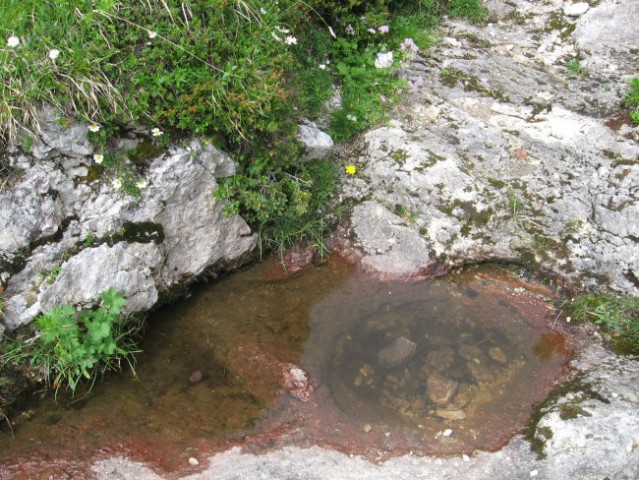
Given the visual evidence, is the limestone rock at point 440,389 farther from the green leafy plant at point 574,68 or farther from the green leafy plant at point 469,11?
the green leafy plant at point 469,11

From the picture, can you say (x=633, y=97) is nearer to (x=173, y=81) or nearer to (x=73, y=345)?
(x=173, y=81)

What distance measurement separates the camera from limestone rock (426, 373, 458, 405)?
13.5 ft

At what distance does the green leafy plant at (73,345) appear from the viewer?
398cm

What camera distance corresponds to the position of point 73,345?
13.2ft

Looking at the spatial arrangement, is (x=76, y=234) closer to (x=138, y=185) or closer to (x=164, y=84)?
(x=138, y=185)

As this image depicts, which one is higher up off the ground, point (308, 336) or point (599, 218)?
point (599, 218)

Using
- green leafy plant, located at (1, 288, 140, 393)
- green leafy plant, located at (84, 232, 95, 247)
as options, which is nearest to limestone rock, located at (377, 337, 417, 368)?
green leafy plant, located at (1, 288, 140, 393)

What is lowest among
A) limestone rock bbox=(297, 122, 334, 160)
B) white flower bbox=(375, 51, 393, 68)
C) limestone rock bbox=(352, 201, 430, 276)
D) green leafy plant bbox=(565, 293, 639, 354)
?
green leafy plant bbox=(565, 293, 639, 354)

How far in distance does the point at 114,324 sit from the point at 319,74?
3.29 m

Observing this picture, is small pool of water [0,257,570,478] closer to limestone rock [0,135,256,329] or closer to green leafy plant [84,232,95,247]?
limestone rock [0,135,256,329]

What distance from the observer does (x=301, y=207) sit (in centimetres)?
488

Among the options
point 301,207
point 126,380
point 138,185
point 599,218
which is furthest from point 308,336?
point 599,218

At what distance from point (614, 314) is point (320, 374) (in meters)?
2.43

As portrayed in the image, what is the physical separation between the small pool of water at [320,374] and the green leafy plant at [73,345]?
0.19 meters
